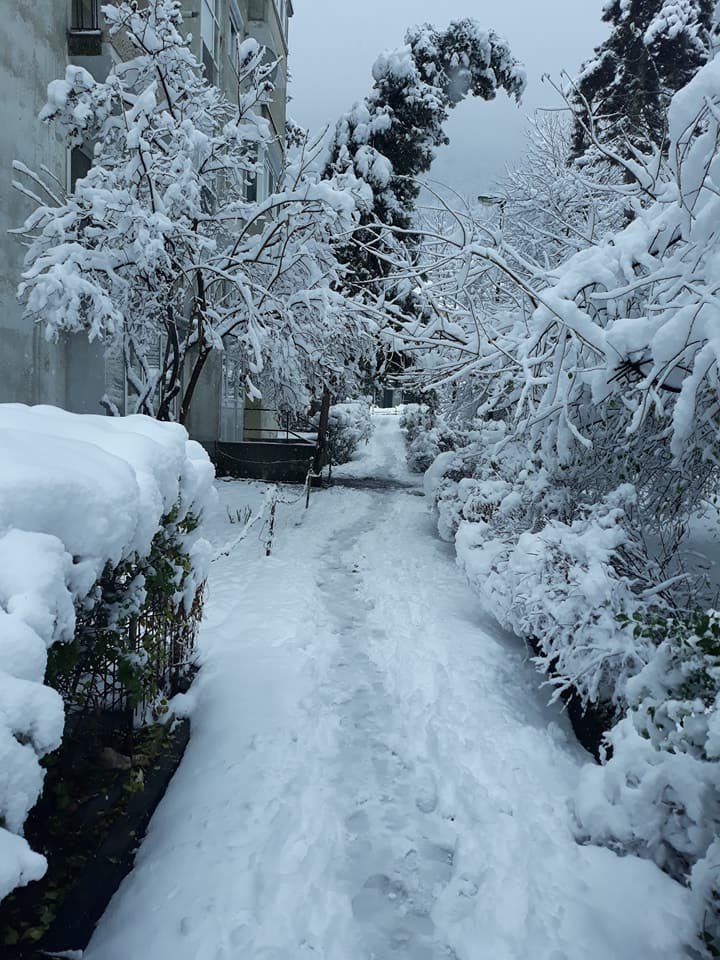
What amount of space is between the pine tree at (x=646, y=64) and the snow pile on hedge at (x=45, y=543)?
1242 cm

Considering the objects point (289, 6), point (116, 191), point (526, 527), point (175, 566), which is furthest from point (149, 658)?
point (289, 6)

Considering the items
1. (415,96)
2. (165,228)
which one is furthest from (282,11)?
(165,228)

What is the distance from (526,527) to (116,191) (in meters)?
5.92

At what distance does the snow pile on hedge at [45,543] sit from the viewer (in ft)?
5.28

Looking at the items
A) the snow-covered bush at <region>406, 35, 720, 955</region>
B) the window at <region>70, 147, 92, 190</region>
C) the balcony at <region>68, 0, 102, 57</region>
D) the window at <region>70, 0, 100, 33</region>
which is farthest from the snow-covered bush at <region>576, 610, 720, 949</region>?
the window at <region>70, 147, 92, 190</region>

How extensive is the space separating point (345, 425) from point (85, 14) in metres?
13.9

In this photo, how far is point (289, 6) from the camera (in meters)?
27.8

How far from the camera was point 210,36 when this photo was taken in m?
16.4

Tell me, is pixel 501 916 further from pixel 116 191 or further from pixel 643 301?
pixel 116 191

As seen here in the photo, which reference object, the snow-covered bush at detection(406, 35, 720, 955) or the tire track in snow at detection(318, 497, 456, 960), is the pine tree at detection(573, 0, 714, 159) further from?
the tire track in snow at detection(318, 497, 456, 960)

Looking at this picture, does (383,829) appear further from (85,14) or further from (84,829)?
(85,14)

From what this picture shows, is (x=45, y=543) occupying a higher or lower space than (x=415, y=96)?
lower

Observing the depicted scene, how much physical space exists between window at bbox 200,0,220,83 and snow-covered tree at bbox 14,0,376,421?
6935 mm

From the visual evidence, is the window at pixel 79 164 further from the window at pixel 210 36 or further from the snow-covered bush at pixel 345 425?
the snow-covered bush at pixel 345 425
